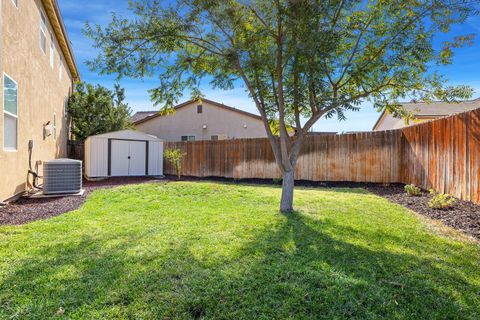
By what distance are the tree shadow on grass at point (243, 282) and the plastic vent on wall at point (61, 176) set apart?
4292 mm

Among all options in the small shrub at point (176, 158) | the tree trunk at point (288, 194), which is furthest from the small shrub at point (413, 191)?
the small shrub at point (176, 158)

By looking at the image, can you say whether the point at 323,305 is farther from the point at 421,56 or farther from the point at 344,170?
the point at 344,170

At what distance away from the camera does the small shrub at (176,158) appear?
1326 cm

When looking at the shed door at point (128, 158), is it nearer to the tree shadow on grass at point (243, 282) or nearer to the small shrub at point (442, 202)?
the tree shadow on grass at point (243, 282)

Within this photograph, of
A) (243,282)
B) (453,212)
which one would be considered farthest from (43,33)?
(453,212)

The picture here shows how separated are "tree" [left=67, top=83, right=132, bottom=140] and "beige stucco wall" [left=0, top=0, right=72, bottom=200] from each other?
18.8 ft

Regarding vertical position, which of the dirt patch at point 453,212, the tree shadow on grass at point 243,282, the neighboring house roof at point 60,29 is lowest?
the tree shadow on grass at point 243,282

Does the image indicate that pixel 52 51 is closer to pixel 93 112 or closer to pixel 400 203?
pixel 93 112

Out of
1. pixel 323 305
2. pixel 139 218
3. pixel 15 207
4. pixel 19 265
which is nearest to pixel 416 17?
pixel 323 305

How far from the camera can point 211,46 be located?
621 cm

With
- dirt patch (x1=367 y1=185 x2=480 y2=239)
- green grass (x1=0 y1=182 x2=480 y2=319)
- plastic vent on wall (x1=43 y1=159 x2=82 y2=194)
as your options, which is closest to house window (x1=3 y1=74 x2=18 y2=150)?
plastic vent on wall (x1=43 y1=159 x2=82 y2=194)

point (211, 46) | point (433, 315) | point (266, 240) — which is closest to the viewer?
point (433, 315)

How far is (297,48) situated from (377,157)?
6.59m

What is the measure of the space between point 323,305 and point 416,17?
501 cm
